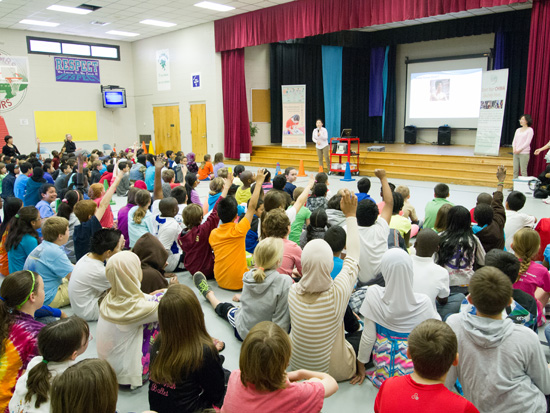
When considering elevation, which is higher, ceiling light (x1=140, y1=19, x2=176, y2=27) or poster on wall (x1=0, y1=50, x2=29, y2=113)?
ceiling light (x1=140, y1=19, x2=176, y2=27)

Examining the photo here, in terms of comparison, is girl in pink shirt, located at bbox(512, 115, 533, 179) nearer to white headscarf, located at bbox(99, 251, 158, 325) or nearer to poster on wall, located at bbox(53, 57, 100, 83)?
white headscarf, located at bbox(99, 251, 158, 325)

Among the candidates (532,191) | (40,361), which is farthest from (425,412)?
(532,191)

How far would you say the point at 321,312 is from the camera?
2254mm

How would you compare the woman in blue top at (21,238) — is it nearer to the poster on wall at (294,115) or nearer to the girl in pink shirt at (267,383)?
the girl in pink shirt at (267,383)

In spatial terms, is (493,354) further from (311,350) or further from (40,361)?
(40,361)

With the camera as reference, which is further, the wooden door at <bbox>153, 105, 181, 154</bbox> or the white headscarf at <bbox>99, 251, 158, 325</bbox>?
the wooden door at <bbox>153, 105, 181, 154</bbox>

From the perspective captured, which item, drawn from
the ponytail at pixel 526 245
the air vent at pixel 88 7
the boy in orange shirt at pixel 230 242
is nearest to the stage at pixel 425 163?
the air vent at pixel 88 7

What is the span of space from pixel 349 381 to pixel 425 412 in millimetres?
1070

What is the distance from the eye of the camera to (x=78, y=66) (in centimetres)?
1462

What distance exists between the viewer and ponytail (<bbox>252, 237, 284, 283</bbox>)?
8.34 feet

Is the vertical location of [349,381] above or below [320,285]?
below

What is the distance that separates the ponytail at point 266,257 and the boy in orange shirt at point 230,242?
1.06 metres

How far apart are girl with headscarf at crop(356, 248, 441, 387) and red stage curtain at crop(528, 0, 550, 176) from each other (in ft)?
25.2

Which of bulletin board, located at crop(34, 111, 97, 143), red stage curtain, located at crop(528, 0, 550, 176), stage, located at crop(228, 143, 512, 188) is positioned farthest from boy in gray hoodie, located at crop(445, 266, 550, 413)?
bulletin board, located at crop(34, 111, 97, 143)
